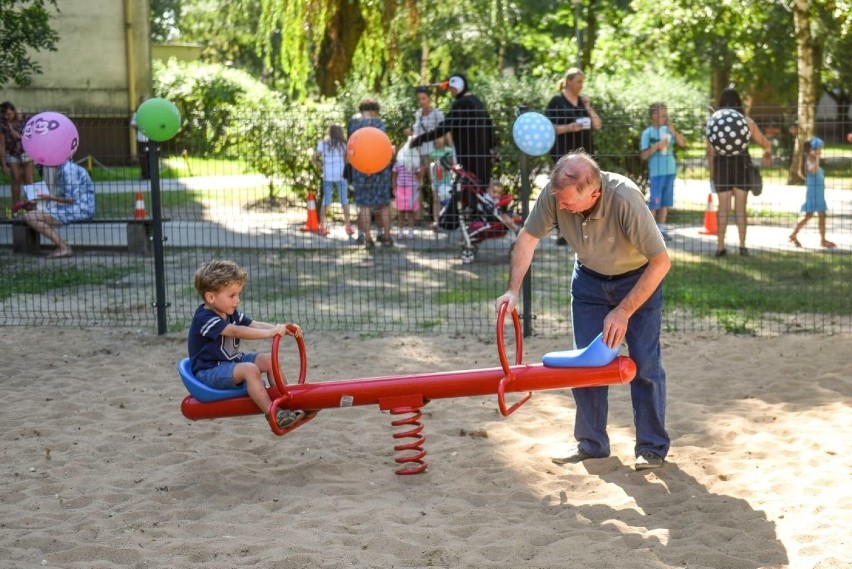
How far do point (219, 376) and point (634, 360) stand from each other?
7.09ft

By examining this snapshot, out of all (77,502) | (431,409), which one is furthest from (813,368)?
(77,502)

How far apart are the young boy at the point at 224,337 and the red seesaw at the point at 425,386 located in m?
0.06

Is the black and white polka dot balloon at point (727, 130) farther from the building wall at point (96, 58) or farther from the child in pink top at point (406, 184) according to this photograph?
the building wall at point (96, 58)

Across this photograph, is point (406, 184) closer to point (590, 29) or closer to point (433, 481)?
point (433, 481)

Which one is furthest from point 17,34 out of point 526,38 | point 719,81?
point 719,81

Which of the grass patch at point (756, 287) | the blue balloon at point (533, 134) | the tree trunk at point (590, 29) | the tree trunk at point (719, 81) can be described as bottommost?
the grass patch at point (756, 287)

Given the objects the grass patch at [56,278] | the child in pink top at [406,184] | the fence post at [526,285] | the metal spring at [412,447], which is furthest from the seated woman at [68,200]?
the metal spring at [412,447]

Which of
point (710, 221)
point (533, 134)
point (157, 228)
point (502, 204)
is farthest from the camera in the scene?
point (710, 221)

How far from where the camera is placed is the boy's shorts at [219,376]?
561 cm

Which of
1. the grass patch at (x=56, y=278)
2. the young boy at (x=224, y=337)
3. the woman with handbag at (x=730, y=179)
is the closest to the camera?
the young boy at (x=224, y=337)

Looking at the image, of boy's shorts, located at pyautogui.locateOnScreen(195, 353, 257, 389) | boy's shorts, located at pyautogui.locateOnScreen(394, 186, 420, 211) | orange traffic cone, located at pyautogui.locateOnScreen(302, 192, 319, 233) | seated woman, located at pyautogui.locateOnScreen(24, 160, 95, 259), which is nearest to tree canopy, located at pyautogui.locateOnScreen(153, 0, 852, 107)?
boy's shorts, located at pyautogui.locateOnScreen(394, 186, 420, 211)

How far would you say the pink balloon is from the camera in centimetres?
970

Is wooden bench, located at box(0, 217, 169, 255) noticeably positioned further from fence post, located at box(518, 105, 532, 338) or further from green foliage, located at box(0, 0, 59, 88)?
fence post, located at box(518, 105, 532, 338)

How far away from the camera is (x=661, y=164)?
1351 cm
